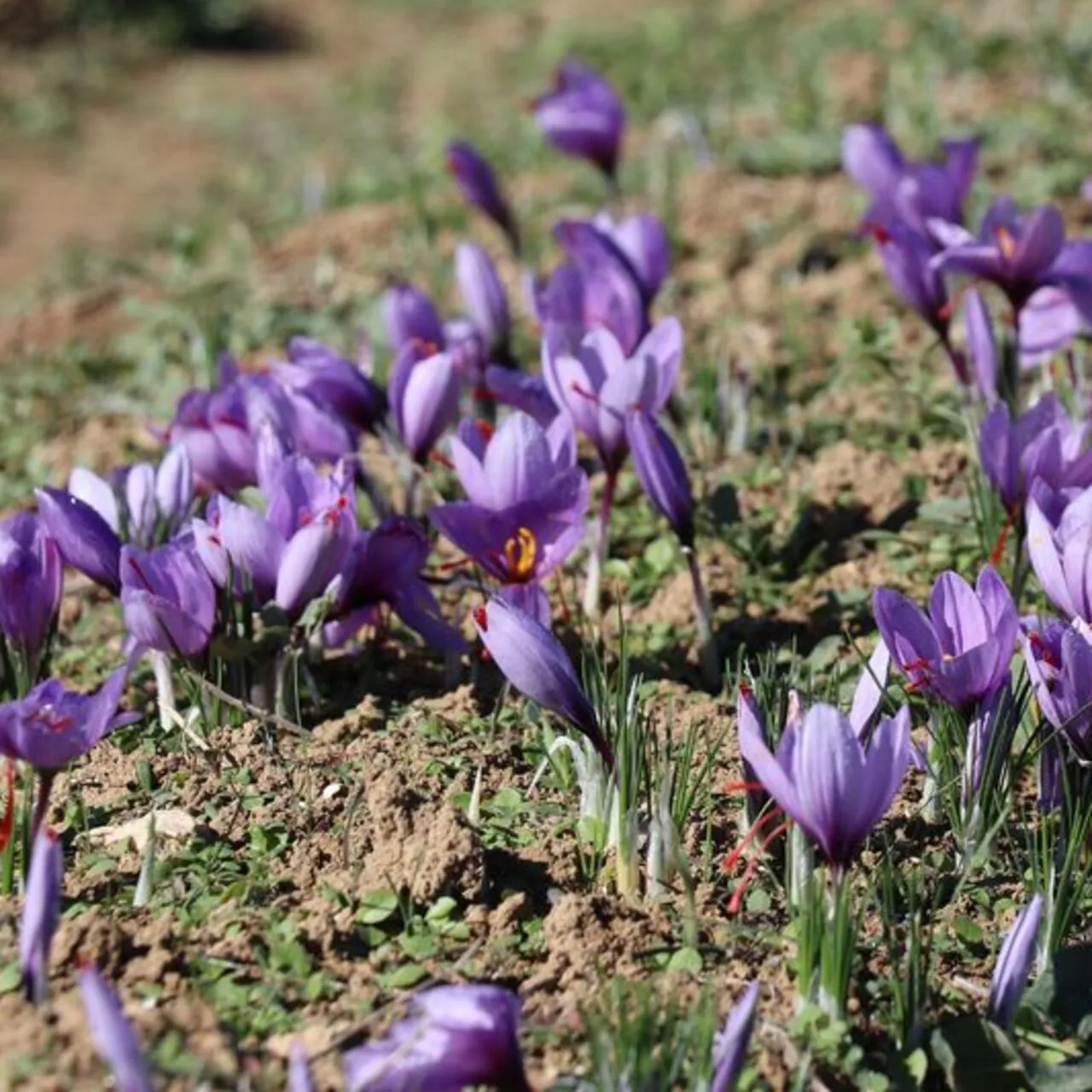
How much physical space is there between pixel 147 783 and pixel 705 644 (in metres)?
0.84

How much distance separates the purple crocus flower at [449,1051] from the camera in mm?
1812

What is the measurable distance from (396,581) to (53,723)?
68cm

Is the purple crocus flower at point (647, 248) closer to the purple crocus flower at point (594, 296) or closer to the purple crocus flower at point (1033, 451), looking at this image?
the purple crocus flower at point (594, 296)

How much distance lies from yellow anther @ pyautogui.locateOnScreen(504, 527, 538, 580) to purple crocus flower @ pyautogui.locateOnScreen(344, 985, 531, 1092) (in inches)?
34.3

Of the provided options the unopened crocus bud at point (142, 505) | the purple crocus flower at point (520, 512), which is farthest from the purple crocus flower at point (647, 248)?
the unopened crocus bud at point (142, 505)

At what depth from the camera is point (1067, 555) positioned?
2.36 m

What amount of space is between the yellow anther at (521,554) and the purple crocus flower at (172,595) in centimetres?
40

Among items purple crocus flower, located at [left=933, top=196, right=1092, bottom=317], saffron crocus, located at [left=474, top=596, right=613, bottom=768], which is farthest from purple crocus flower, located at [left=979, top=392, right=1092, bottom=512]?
saffron crocus, located at [left=474, top=596, right=613, bottom=768]

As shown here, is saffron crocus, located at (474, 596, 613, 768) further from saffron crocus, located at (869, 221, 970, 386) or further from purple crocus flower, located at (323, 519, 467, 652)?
saffron crocus, located at (869, 221, 970, 386)

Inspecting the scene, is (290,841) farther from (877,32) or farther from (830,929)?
(877,32)

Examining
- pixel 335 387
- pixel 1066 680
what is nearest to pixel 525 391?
pixel 335 387

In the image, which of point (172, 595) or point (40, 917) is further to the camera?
point (172, 595)

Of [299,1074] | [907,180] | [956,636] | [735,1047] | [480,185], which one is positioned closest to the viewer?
[299,1074]

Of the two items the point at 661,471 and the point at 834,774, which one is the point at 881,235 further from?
the point at 834,774
